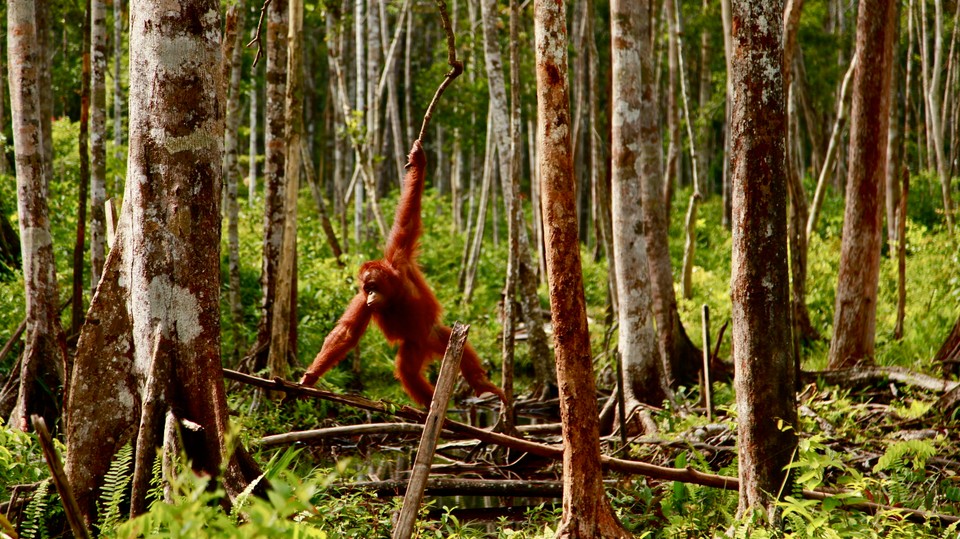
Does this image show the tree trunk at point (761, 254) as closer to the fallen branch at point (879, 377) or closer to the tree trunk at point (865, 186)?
the fallen branch at point (879, 377)

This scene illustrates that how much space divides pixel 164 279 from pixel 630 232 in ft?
14.5

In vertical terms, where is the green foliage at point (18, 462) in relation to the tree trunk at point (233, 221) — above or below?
below

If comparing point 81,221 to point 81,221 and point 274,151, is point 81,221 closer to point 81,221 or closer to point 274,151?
point 81,221

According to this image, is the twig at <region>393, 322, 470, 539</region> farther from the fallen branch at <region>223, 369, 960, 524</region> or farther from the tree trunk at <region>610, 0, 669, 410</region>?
the tree trunk at <region>610, 0, 669, 410</region>

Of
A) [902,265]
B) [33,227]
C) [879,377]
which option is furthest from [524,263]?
[33,227]

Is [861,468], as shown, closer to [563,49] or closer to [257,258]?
[563,49]

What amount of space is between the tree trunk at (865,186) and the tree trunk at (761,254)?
12.0 feet

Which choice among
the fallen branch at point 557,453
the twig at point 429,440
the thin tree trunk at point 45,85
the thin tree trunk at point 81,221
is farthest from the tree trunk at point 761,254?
the thin tree trunk at point 45,85

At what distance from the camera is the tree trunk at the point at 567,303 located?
12.6 ft

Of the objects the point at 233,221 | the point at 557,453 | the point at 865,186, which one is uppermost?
the point at 865,186

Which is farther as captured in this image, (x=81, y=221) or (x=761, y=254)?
(x=81, y=221)

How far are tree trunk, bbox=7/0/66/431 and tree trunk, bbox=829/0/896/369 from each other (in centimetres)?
639

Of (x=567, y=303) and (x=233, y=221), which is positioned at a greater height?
(x=233, y=221)

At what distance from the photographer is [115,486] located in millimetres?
3566
